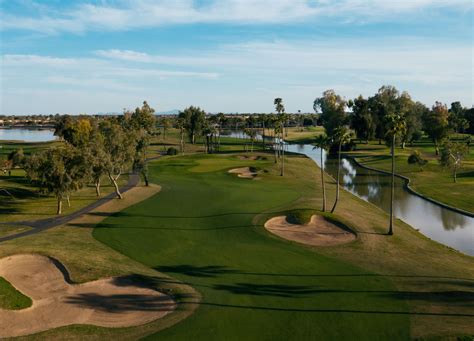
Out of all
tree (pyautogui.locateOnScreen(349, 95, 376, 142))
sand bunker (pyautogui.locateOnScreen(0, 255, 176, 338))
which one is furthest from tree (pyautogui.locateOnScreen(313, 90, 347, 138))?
sand bunker (pyautogui.locateOnScreen(0, 255, 176, 338))

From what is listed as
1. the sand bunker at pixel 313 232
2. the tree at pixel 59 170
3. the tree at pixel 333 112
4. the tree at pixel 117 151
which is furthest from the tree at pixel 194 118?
the sand bunker at pixel 313 232

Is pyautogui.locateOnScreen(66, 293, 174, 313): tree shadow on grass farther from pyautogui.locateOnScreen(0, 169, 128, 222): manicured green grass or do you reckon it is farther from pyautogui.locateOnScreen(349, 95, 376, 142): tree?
pyautogui.locateOnScreen(349, 95, 376, 142): tree

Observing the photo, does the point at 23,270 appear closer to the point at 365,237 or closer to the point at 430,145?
the point at 365,237

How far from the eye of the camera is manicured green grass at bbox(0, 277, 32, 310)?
28250 mm

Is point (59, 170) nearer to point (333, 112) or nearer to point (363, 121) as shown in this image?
point (363, 121)

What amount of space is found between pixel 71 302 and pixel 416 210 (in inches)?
2056

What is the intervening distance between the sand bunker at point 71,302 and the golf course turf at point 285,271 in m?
3.34

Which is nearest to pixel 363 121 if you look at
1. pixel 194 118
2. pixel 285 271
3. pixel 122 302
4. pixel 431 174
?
pixel 431 174

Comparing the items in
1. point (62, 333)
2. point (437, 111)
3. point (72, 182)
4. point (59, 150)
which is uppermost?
point (437, 111)

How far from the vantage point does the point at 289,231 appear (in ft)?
152

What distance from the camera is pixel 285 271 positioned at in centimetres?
3469

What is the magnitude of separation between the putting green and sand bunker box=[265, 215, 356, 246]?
1.94 metres

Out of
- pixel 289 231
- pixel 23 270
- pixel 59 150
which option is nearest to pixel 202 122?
pixel 59 150

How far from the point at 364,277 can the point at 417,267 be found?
6.11m
